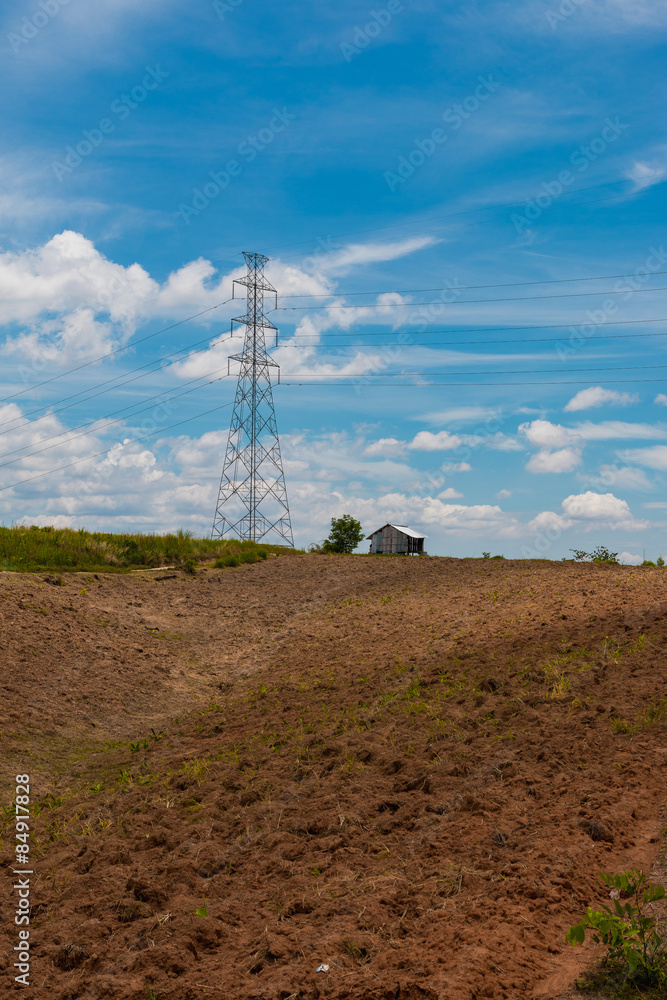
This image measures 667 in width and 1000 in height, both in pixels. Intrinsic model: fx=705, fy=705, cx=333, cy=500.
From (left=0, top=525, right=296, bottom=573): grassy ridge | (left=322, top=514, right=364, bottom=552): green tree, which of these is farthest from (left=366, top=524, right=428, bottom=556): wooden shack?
(left=0, top=525, right=296, bottom=573): grassy ridge

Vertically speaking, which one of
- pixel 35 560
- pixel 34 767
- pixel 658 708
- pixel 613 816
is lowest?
pixel 34 767

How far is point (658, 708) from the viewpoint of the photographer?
713 cm

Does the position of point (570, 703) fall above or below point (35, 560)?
below

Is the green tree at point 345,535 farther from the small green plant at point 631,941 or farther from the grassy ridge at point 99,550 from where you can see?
the small green plant at point 631,941

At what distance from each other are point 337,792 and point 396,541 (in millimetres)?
27023

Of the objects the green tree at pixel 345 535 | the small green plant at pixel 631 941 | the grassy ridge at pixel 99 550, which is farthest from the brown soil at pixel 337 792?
the green tree at pixel 345 535

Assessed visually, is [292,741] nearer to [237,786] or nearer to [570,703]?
[237,786]

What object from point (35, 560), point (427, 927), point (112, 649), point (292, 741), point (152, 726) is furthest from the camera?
point (35, 560)

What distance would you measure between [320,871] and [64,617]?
348 inches

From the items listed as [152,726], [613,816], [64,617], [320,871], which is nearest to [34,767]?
[152,726]

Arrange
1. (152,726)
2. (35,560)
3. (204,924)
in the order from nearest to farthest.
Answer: (204,924), (152,726), (35,560)

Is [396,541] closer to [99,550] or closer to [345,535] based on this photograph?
[345,535]

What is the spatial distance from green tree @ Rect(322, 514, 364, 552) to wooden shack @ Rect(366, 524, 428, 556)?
9.46ft

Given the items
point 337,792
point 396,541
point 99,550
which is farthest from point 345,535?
point 337,792
